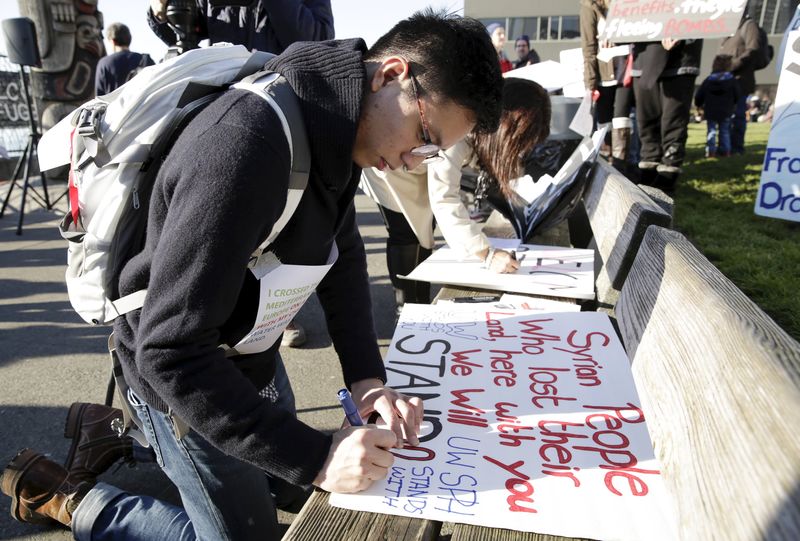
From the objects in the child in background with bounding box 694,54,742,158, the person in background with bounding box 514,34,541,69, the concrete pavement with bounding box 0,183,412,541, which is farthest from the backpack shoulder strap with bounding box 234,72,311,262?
the child in background with bounding box 694,54,742,158

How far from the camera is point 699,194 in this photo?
6121 mm

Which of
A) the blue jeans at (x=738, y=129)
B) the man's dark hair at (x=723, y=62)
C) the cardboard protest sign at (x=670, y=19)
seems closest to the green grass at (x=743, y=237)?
the cardboard protest sign at (x=670, y=19)

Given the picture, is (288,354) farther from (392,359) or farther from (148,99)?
(148,99)

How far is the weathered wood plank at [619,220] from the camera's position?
5.38 ft

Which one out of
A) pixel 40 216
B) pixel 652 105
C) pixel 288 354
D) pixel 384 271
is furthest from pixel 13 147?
pixel 652 105

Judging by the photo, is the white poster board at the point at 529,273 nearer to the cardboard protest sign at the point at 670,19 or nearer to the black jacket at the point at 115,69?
the cardboard protest sign at the point at 670,19

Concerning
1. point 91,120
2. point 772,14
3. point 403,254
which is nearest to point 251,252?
point 91,120

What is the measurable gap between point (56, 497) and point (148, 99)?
A: 138cm

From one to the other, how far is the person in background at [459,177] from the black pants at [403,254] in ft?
0.08

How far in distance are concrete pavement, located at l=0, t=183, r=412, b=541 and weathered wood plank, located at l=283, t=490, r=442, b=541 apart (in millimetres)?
1165

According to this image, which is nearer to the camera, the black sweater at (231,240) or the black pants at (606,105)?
the black sweater at (231,240)

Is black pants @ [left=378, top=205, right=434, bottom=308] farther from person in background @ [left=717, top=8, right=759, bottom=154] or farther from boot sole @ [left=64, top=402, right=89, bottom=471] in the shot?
person in background @ [left=717, top=8, right=759, bottom=154]

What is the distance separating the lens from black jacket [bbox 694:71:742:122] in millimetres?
8992

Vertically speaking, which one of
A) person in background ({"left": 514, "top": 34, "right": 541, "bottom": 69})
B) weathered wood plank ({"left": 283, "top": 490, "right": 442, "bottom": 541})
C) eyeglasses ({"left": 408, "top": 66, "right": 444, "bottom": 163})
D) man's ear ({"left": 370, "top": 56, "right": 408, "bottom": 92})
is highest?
man's ear ({"left": 370, "top": 56, "right": 408, "bottom": 92})
